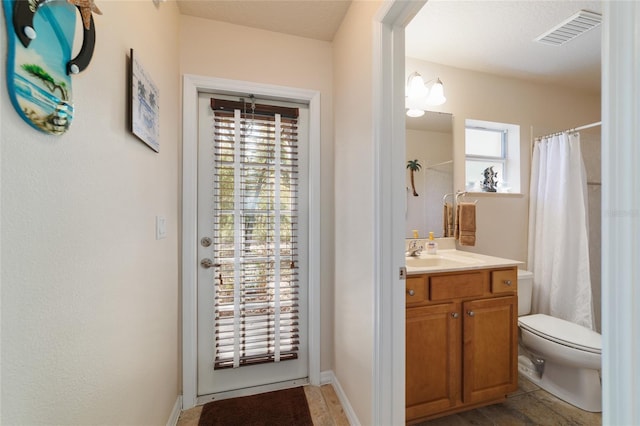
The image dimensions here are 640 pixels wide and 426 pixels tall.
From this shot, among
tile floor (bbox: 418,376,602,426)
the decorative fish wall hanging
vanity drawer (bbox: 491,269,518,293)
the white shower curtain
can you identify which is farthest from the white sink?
the decorative fish wall hanging

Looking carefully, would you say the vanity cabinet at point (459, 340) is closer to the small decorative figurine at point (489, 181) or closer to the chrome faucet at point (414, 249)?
the chrome faucet at point (414, 249)

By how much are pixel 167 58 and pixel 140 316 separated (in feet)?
4.22

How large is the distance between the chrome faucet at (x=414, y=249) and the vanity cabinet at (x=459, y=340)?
1.50 ft

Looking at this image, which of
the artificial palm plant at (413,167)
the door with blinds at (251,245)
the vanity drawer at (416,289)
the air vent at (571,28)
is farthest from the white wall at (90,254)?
the air vent at (571,28)

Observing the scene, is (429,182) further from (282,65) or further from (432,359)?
(282,65)

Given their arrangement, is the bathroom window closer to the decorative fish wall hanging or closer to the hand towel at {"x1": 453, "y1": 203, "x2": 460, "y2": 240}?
A: the hand towel at {"x1": 453, "y1": 203, "x2": 460, "y2": 240}

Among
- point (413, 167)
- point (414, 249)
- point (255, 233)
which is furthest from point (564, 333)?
point (255, 233)

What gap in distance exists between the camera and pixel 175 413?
57.6 inches

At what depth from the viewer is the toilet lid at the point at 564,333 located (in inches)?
59.9

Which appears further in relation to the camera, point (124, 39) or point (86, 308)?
point (124, 39)

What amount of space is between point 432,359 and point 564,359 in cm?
91

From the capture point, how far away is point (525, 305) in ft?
6.69

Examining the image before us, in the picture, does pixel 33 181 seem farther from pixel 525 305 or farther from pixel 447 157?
pixel 525 305
